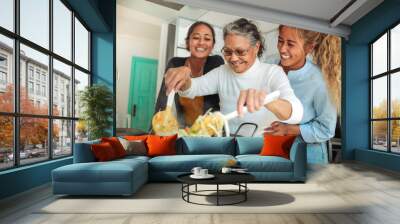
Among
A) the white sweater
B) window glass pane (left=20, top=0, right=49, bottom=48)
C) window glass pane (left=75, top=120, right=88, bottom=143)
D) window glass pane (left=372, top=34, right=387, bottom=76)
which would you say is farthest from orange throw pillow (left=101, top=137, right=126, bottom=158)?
window glass pane (left=372, top=34, right=387, bottom=76)

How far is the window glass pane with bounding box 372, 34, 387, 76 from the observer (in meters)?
8.48

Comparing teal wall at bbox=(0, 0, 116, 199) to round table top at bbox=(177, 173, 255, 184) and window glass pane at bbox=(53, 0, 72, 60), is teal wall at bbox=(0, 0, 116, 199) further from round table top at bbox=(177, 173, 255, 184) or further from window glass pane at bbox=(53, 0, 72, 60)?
round table top at bbox=(177, 173, 255, 184)

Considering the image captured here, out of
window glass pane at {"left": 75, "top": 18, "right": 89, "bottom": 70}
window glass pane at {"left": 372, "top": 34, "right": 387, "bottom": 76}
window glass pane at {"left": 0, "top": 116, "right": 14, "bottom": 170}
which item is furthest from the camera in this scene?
window glass pane at {"left": 372, "top": 34, "right": 387, "bottom": 76}

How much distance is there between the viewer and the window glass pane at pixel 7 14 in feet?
15.5

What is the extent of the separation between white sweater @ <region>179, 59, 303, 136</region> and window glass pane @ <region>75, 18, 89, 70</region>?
89.5 inches

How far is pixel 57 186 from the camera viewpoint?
4789mm

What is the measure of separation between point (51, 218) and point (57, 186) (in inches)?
40.5

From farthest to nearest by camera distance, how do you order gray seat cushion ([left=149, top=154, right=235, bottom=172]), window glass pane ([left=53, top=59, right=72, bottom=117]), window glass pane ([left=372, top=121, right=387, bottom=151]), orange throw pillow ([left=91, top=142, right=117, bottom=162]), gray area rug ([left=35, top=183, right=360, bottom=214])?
window glass pane ([left=372, top=121, right=387, bottom=151]), window glass pane ([left=53, top=59, right=72, bottom=117]), gray seat cushion ([left=149, top=154, right=235, bottom=172]), orange throw pillow ([left=91, top=142, right=117, bottom=162]), gray area rug ([left=35, top=183, right=360, bottom=214])

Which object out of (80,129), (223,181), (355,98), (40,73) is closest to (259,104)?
(355,98)

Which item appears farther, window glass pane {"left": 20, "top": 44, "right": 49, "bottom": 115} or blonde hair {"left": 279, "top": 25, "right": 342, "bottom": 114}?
blonde hair {"left": 279, "top": 25, "right": 342, "bottom": 114}

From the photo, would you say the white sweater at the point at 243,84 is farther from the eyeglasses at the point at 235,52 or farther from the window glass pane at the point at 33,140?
the window glass pane at the point at 33,140

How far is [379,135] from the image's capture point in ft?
28.4

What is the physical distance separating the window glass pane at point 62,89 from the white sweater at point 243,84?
2662 mm

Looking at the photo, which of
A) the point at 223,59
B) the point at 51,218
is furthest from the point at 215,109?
the point at 51,218
